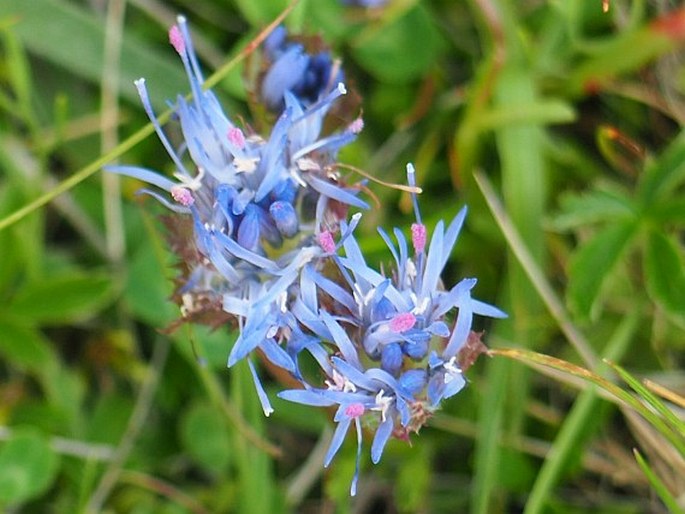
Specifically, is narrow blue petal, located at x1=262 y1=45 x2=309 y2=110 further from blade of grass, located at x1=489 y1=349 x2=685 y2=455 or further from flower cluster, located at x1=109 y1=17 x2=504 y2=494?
blade of grass, located at x1=489 y1=349 x2=685 y2=455

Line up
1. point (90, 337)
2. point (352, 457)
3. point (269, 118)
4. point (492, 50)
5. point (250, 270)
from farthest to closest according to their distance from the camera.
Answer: point (90, 337)
point (492, 50)
point (352, 457)
point (269, 118)
point (250, 270)

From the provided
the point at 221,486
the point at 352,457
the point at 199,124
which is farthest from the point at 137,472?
the point at 199,124

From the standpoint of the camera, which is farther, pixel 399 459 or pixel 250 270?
pixel 399 459

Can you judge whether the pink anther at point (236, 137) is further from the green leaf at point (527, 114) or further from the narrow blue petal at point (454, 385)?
the green leaf at point (527, 114)

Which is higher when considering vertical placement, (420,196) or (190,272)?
(190,272)

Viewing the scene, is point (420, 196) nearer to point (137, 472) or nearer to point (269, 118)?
point (269, 118)

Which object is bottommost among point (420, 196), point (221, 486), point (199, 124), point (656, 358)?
point (221, 486)

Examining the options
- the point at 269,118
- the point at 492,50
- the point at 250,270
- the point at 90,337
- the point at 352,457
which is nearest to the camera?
the point at 250,270

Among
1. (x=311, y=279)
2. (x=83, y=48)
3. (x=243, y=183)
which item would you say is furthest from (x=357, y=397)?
(x=83, y=48)

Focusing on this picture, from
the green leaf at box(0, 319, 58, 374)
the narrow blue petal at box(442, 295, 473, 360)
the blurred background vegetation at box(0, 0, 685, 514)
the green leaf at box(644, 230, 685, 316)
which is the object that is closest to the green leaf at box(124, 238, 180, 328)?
the blurred background vegetation at box(0, 0, 685, 514)
